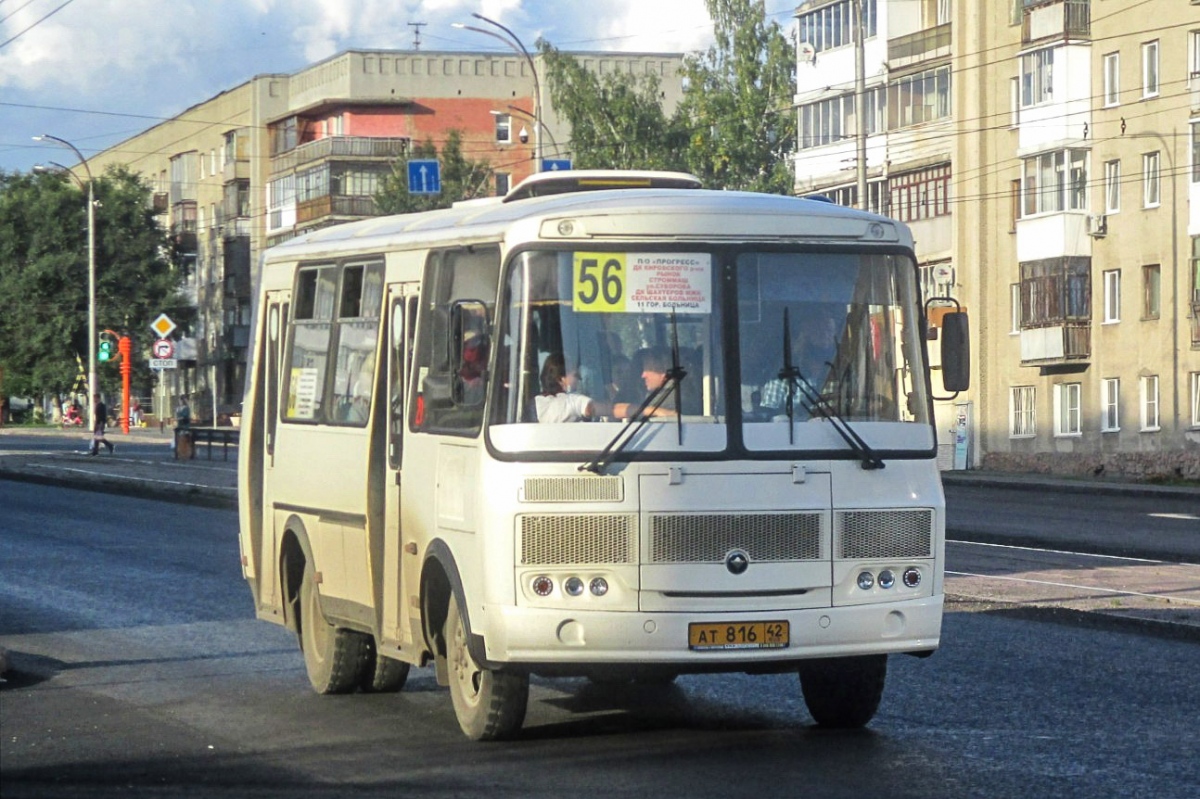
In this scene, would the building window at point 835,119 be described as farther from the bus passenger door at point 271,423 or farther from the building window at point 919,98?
the bus passenger door at point 271,423

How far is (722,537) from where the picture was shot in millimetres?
9633

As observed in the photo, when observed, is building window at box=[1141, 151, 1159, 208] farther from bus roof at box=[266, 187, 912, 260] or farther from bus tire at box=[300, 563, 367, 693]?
bus roof at box=[266, 187, 912, 260]

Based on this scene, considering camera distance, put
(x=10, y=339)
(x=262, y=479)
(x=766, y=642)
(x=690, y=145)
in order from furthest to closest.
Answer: (x=10, y=339) < (x=690, y=145) < (x=262, y=479) < (x=766, y=642)

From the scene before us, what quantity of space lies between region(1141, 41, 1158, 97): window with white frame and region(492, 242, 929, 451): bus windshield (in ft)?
143

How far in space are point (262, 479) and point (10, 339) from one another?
296 ft

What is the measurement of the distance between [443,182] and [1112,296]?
40.7m

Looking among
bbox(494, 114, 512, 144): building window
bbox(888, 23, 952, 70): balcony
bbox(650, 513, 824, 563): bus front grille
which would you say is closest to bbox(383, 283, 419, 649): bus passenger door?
bbox(650, 513, 824, 563): bus front grille

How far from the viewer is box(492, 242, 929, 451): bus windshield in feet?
32.0

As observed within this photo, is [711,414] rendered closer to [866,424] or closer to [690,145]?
[866,424]

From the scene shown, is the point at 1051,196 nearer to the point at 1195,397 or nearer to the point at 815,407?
the point at 1195,397

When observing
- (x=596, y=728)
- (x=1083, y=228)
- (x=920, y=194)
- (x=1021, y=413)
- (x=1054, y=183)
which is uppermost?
(x=920, y=194)

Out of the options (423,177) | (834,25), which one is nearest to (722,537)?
(423,177)

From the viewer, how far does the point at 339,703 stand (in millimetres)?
11633

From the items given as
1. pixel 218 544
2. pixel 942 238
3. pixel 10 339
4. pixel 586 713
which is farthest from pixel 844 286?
pixel 10 339
